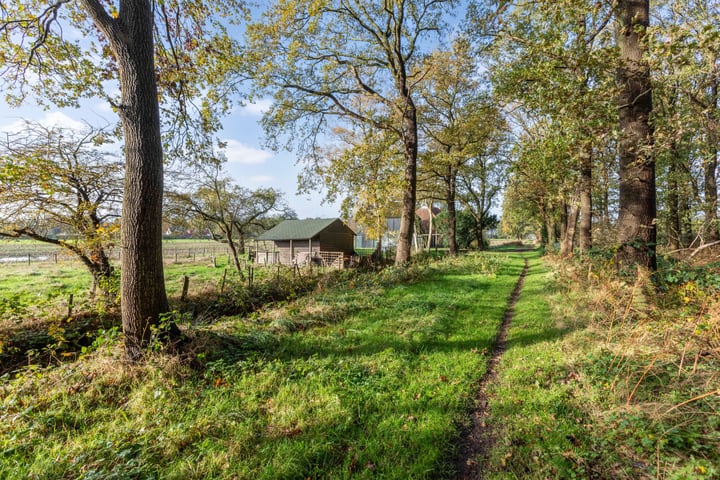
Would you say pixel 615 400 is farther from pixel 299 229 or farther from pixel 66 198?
pixel 299 229

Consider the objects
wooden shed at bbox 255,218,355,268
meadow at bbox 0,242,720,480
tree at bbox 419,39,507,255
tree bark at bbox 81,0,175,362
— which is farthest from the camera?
wooden shed at bbox 255,218,355,268

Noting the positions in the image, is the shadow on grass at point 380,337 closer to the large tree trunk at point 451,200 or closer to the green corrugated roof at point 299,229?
the large tree trunk at point 451,200

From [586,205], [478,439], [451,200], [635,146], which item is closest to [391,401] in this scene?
[478,439]

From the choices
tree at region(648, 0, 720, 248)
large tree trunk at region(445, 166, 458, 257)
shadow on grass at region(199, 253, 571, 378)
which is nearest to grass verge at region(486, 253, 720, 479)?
shadow on grass at region(199, 253, 571, 378)

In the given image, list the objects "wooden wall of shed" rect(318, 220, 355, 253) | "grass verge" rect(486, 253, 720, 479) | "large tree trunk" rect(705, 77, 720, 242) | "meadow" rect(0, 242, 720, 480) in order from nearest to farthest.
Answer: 1. "grass verge" rect(486, 253, 720, 479)
2. "meadow" rect(0, 242, 720, 480)
3. "large tree trunk" rect(705, 77, 720, 242)
4. "wooden wall of shed" rect(318, 220, 355, 253)

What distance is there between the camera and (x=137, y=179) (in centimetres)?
411

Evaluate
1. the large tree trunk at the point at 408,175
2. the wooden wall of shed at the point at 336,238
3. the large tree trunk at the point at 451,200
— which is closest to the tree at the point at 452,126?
the large tree trunk at the point at 451,200

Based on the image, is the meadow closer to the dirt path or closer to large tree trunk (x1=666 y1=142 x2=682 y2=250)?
the dirt path

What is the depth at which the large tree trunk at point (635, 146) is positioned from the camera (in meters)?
5.63

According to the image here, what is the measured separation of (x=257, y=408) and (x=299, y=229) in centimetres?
2582

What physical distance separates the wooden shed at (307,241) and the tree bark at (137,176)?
19.8m

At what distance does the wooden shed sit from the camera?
26156 mm

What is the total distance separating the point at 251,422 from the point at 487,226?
36.3 m

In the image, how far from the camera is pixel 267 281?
1102cm
